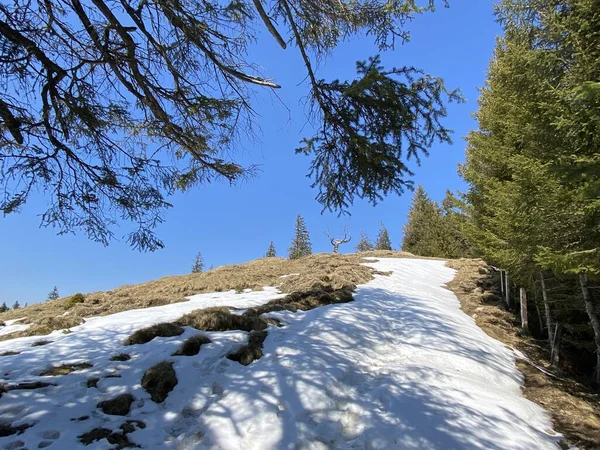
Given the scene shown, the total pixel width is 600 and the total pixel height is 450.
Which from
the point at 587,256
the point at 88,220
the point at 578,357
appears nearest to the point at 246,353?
the point at 88,220

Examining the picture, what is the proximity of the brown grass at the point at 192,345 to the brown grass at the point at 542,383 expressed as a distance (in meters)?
4.84

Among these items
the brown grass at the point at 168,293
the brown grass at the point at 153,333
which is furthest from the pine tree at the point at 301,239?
the brown grass at the point at 153,333

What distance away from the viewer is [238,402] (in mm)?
3959

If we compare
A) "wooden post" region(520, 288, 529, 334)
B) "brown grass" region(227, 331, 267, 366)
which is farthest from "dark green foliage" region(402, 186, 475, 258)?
"brown grass" region(227, 331, 267, 366)

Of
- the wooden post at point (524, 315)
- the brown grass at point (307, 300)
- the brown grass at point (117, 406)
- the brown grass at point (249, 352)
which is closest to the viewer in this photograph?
the brown grass at point (117, 406)

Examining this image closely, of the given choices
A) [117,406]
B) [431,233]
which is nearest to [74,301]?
[117,406]

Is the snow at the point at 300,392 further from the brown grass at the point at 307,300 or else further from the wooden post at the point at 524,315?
the wooden post at the point at 524,315

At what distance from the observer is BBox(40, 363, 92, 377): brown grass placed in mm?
4336

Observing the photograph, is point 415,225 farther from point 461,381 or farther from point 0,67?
point 0,67

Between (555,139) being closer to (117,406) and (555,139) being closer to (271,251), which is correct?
(117,406)

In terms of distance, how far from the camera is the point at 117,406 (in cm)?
377

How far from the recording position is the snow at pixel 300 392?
11.3 feet

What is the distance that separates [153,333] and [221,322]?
118cm

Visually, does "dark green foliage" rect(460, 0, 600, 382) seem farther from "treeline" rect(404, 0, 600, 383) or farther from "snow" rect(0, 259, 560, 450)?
"snow" rect(0, 259, 560, 450)
